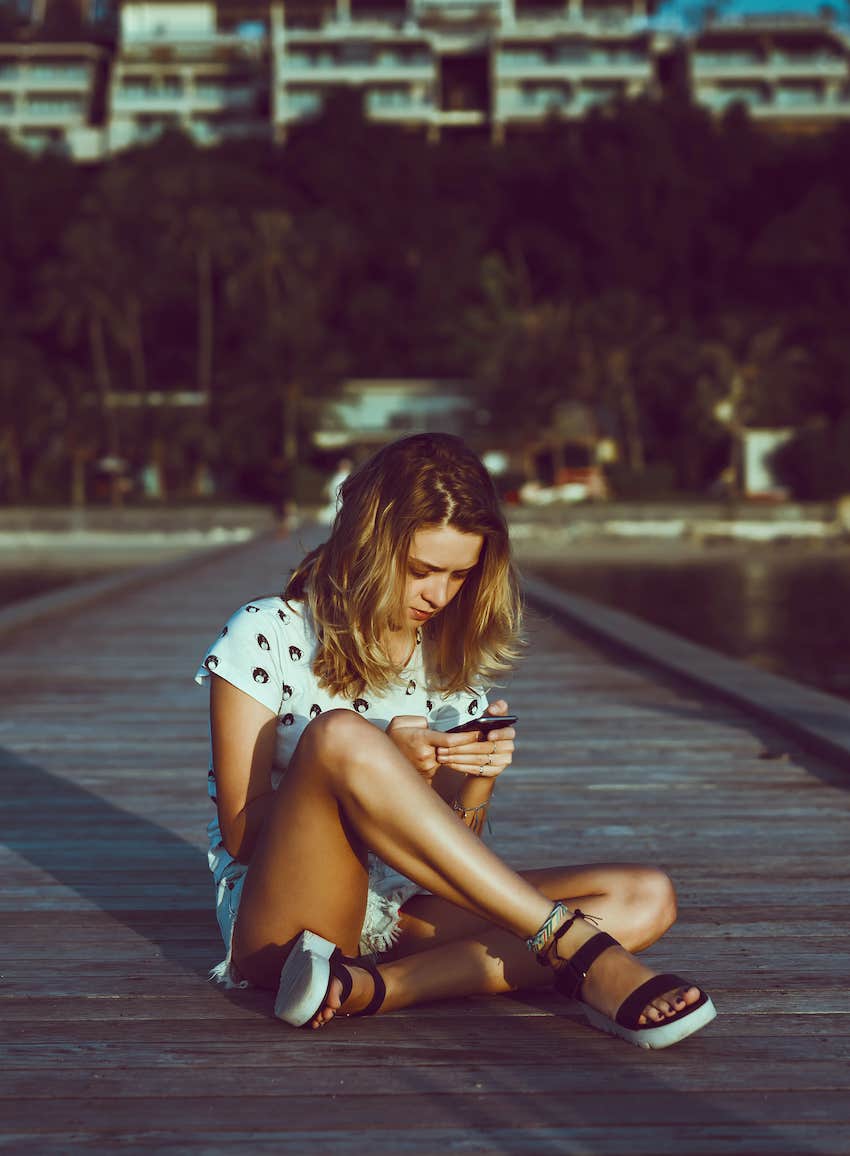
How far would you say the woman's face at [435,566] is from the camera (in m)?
2.63

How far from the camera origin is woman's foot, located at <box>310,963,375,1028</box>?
2479 millimetres

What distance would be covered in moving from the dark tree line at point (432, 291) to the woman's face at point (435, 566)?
1645 inches

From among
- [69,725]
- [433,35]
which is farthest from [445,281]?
[69,725]

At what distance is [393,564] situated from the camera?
2617mm

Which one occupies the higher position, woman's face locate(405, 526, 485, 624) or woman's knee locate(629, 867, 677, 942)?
woman's face locate(405, 526, 485, 624)

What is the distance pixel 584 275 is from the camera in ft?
189

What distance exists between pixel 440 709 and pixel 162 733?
3.37 metres

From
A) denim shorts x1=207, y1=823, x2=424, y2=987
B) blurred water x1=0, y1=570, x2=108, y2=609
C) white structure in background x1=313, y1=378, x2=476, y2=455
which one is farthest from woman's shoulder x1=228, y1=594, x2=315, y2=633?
white structure in background x1=313, y1=378, x2=476, y2=455

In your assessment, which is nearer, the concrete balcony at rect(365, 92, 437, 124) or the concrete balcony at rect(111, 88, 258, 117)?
the concrete balcony at rect(365, 92, 437, 124)

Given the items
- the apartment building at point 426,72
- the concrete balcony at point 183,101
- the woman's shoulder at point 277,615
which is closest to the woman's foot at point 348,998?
the woman's shoulder at point 277,615

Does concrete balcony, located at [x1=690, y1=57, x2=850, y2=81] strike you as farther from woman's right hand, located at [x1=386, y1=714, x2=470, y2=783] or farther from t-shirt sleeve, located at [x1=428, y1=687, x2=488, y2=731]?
woman's right hand, located at [x1=386, y1=714, x2=470, y2=783]

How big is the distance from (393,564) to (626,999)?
0.83 m

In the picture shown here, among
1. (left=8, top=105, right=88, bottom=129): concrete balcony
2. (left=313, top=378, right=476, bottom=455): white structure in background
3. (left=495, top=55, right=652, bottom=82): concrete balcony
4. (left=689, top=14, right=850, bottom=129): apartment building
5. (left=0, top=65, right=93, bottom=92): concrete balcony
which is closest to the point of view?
(left=313, top=378, right=476, bottom=455): white structure in background

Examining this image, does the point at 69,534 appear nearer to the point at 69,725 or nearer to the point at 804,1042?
the point at 69,725
